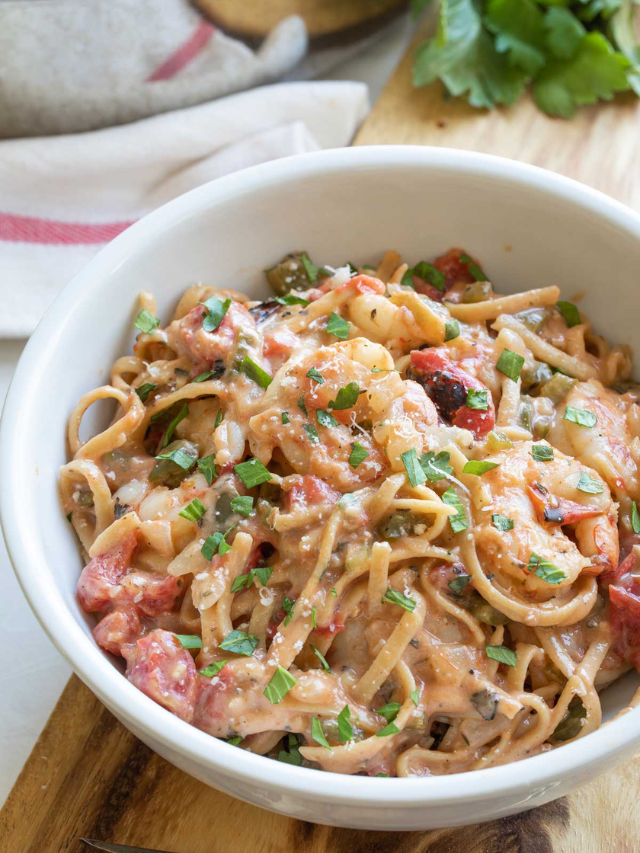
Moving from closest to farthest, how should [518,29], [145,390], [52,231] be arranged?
[145,390], [52,231], [518,29]

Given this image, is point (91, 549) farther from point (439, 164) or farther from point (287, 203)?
point (439, 164)

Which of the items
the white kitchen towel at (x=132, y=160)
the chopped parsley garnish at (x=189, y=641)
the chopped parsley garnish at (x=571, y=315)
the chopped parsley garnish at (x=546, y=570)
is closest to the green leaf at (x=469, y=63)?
the white kitchen towel at (x=132, y=160)

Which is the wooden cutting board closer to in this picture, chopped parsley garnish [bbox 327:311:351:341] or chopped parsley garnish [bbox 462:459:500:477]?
chopped parsley garnish [bbox 462:459:500:477]

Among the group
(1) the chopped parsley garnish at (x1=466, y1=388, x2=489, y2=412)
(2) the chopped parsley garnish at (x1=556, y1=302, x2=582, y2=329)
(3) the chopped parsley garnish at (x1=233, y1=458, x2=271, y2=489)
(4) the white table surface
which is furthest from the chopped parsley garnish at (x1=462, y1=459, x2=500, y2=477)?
(4) the white table surface

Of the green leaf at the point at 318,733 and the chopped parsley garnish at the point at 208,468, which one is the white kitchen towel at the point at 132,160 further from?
the green leaf at the point at 318,733

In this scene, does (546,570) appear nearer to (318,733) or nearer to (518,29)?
(318,733)

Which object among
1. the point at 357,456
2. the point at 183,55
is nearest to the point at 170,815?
the point at 357,456
